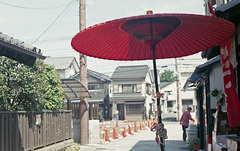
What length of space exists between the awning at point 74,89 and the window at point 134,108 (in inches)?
1403

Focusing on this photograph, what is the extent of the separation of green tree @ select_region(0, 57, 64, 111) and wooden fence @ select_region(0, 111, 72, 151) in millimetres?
723

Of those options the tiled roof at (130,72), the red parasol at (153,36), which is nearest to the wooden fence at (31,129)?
the red parasol at (153,36)

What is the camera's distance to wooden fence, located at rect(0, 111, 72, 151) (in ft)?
31.0

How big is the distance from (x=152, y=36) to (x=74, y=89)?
40.4 ft

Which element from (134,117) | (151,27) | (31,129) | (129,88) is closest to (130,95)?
(129,88)

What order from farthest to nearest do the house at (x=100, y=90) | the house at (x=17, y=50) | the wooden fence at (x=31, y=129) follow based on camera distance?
the house at (x=100, y=90)
the wooden fence at (x=31, y=129)
the house at (x=17, y=50)

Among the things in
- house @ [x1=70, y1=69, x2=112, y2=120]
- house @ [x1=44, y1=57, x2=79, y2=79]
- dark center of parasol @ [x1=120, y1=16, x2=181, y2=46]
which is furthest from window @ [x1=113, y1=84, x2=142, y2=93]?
dark center of parasol @ [x1=120, y1=16, x2=181, y2=46]

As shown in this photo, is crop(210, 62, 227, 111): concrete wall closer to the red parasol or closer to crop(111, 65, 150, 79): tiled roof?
the red parasol

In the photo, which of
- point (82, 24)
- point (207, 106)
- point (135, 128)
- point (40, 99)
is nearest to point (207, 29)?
point (207, 106)

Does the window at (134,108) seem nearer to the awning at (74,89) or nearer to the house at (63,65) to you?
the house at (63,65)

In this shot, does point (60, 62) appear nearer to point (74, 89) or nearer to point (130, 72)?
point (130, 72)

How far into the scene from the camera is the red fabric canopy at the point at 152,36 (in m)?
3.84

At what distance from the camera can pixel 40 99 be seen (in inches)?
505

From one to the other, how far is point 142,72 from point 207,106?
42313 mm
